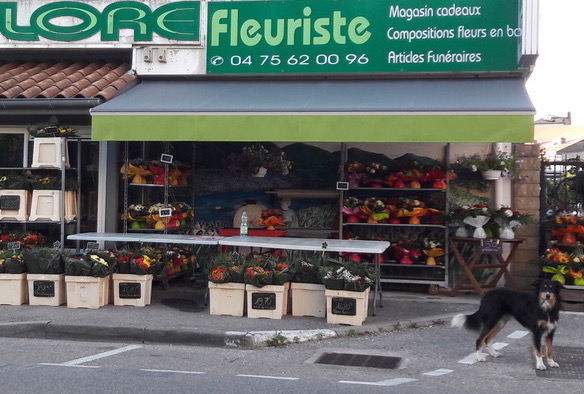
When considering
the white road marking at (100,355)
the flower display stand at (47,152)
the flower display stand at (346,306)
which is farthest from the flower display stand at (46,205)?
the flower display stand at (346,306)

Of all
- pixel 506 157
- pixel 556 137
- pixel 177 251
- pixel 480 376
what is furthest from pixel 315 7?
pixel 556 137

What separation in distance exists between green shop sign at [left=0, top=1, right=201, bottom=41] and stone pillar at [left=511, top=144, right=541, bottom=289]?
551 cm

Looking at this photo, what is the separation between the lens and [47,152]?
1014 centimetres

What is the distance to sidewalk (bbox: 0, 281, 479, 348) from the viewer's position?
793cm

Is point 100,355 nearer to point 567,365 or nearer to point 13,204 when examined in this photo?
point 13,204

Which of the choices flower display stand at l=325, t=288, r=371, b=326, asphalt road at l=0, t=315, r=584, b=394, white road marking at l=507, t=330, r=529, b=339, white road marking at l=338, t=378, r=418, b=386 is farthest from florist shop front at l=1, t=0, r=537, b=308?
white road marking at l=338, t=378, r=418, b=386

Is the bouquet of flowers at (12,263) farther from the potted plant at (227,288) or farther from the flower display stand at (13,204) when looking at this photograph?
the potted plant at (227,288)

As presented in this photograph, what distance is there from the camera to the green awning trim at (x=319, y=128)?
28.0ft

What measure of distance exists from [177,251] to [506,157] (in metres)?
5.42

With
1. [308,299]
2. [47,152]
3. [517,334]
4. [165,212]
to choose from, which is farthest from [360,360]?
[47,152]

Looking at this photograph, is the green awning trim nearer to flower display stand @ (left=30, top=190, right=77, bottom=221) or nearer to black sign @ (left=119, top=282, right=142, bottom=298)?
flower display stand @ (left=30, top=190, right=77, bottom=221)

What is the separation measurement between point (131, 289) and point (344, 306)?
3001 mm

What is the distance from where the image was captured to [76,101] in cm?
987

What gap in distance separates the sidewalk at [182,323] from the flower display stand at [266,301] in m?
0.12
